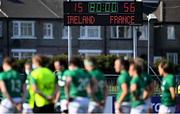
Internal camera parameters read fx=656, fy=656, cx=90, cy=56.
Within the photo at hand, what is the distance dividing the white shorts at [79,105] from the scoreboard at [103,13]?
16444 millimetres

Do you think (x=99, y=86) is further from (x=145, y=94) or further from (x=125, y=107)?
(x=145, y=94)

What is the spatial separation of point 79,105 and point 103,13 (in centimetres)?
1689

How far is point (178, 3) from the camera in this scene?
70.4 m

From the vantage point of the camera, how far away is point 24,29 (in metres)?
65.2

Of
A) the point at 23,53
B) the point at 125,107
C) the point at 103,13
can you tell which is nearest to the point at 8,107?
the point at 125,107

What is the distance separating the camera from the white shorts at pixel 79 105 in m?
14.5

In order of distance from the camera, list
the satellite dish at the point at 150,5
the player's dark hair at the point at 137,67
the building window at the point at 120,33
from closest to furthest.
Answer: the player's dark hair at the point at 137,67 → the building window at the point at 120,33 → the satellite dish at the point at 150,5

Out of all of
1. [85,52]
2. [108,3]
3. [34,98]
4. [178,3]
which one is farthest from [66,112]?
[178,3]

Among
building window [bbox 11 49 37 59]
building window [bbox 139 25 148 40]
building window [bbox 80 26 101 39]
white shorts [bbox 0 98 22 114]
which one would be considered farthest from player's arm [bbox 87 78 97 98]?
building window [bbox 139 25 148 40]

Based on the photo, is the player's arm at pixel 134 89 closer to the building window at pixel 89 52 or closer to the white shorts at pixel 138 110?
the white shorts at pixel 138 110

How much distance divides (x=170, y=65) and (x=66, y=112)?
9.92ft

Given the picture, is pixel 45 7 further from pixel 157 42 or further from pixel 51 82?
pixel 51 82

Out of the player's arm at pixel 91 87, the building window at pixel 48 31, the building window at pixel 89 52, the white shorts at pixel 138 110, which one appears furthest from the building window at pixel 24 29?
the player's arm at pixel 91 87

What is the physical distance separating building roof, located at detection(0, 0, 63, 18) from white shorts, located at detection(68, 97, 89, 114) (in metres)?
50.0
